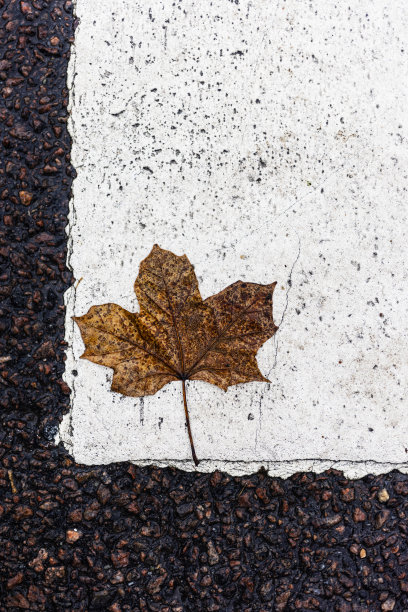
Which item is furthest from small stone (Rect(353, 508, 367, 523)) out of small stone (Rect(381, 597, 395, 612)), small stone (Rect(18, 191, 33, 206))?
small stone (Rect(18, 191, 33, 206))

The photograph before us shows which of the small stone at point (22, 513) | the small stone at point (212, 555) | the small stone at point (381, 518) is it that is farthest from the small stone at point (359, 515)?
the small stone at point (22, 513)

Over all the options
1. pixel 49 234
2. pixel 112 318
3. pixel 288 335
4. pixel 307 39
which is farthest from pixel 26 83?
pixel 288 335

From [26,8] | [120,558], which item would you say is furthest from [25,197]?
[120,558]

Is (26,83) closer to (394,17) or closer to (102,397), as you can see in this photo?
(102,397)

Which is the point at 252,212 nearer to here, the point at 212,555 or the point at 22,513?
the point at 212,555

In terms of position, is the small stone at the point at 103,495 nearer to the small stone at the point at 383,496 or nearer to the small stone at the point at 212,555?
the small stone at the point at 212,555
